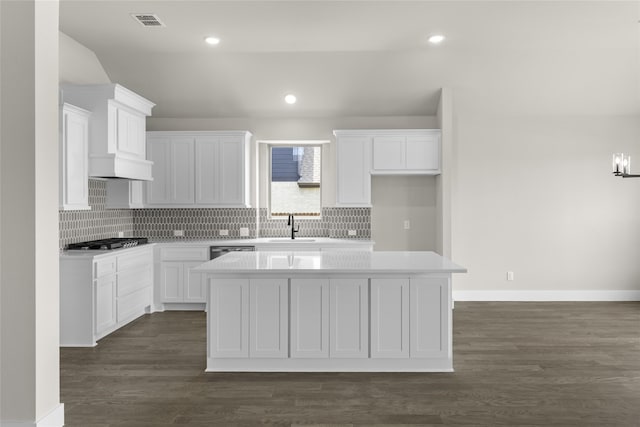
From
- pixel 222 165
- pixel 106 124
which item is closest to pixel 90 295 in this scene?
pixel 106 124

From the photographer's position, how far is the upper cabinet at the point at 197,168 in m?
6.77

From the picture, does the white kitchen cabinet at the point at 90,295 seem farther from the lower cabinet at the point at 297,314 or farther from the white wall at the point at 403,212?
the white wall at the point at 403,212

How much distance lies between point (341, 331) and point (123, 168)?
314 cm

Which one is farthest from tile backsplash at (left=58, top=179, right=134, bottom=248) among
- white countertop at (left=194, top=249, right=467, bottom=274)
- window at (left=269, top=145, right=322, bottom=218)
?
window at (left=269, top=145, right=322, bottom=218)

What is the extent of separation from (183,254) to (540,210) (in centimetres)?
482

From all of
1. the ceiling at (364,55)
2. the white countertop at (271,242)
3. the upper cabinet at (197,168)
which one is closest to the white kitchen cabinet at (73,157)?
the ceiling at (364,55)

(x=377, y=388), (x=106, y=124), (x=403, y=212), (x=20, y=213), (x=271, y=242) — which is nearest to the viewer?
(x=20, y=213)

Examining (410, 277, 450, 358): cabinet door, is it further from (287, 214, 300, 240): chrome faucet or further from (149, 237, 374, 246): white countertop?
(287, 214, 300, 240): chrome faucet

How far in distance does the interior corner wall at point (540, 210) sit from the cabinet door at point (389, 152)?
0.87 m

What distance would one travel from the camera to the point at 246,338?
4.05 metres

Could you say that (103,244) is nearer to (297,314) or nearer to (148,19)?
(148,19)

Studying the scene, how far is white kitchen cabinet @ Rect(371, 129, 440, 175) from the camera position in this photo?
22.1 feet

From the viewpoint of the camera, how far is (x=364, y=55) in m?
6.06

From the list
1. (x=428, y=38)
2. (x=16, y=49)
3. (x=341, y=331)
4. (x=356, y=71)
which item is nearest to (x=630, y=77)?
(x=428, y=38)
